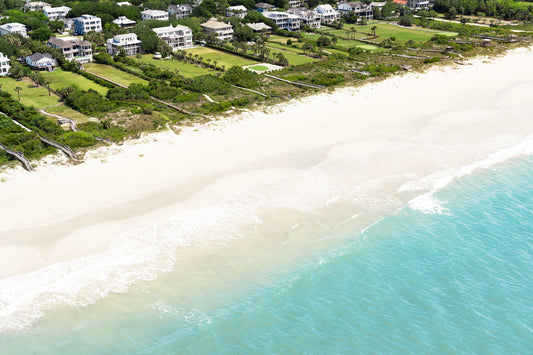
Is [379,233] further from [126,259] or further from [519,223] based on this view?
[126,259]

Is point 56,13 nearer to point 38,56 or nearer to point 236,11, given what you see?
point 38,56

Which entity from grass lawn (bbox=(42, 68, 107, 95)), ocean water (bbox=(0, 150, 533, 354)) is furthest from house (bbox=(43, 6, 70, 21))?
ocean water (bbox=(0, 150, 533, 354))

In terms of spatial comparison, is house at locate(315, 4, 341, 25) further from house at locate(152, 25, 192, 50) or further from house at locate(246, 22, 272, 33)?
house at locate(152, 25, 192, 50)

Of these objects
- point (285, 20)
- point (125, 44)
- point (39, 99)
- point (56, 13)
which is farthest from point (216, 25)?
point (39, 99)

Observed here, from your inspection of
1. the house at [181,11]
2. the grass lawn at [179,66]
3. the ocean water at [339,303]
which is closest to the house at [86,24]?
the house at [181,11]

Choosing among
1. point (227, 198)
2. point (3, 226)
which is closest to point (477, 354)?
point (227, 198)
